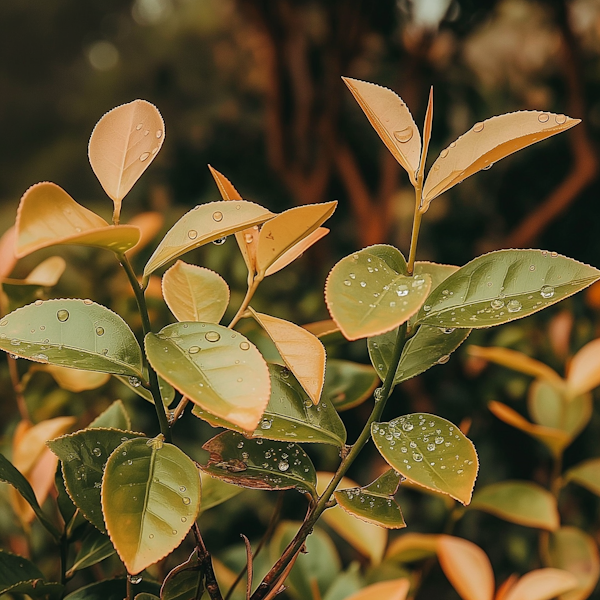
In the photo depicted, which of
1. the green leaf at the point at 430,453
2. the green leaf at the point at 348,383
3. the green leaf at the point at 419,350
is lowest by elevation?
the green leaf at the point at 348,383

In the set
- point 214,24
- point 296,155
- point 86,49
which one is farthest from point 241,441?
point 86,49

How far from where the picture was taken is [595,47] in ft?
5.81

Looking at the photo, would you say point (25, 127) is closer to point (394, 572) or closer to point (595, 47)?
point (595, 47)

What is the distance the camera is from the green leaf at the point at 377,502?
0.30 m

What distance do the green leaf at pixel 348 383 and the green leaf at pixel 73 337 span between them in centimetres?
21

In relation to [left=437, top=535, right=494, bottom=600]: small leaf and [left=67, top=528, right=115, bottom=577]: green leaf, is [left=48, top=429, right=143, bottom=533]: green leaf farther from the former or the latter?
[left=437, top=535, right=494, bottom=600]: small leaf

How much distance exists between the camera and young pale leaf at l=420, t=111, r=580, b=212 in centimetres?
28

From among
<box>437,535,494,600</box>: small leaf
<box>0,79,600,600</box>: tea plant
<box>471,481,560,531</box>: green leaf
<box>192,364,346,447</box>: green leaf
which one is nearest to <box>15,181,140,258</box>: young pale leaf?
<box>0,79,600,600</box>: tea plant

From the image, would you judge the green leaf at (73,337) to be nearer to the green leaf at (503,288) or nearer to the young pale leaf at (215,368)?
the young pale leaf at (215,368)

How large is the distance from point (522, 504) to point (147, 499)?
0.48 meters

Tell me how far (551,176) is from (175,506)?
1.72 meters

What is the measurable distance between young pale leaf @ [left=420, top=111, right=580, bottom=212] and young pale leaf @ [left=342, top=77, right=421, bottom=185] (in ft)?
0.05

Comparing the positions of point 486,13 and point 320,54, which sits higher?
point 486,13

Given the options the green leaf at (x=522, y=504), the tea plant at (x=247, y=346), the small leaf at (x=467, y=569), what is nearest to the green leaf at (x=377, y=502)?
the tea plant at (x=247, y=346)
